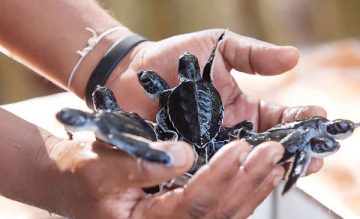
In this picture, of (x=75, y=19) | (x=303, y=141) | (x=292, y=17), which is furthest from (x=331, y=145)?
(x=292, y=17)

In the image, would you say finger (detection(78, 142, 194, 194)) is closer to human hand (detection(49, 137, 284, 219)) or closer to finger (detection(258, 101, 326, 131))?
human hand (detection(49, 137, 284, 219))

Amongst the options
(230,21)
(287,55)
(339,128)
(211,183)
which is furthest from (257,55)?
(230,21)

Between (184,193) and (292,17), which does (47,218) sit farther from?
(292,17)

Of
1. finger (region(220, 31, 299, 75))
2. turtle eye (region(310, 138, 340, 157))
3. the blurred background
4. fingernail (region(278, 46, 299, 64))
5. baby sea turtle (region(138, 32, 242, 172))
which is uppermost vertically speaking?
fingernail (region(278, 46, 299, 64))

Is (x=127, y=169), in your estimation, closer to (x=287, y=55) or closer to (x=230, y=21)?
(x=287, y=55)

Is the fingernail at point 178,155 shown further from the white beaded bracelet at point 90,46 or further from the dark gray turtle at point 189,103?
the white beaded bracelet at point 90,46

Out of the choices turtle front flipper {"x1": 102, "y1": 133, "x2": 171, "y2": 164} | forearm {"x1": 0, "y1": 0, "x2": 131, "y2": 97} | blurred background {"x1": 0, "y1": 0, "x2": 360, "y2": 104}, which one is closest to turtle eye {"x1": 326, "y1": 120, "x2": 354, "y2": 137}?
turtle front flipper {"x1": 102, "y1": 133, "x2": 171, "y2": 164}
